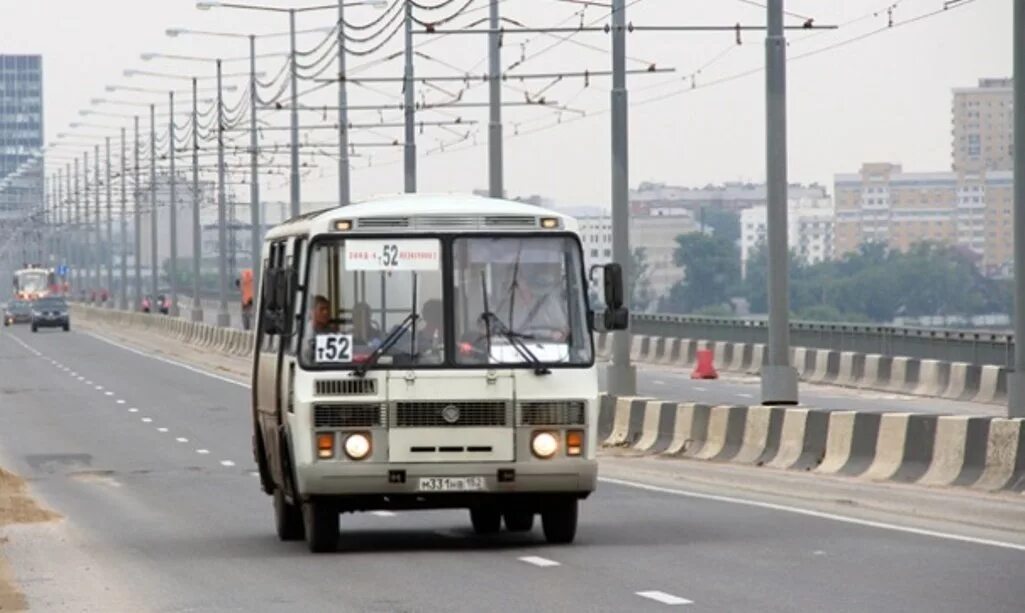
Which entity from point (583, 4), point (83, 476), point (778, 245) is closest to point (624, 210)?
point (583, 4)

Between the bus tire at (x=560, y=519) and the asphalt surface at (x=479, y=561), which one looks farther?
the bus tire at (x=560, y=519)

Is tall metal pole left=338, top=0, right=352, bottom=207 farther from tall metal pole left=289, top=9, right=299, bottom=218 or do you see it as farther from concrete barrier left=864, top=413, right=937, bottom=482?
concrete barrier left=864, top=413, right=937, bottom=482

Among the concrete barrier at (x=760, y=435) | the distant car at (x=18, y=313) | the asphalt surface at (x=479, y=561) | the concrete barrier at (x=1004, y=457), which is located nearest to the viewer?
the asphalt surface at (x=479, y=561)

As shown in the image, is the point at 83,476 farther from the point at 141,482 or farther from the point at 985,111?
the point at 985,111

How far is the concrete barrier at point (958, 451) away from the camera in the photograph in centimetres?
2372

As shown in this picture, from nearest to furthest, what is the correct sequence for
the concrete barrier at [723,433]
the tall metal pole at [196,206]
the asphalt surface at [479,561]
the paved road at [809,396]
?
1. the asphalt surface at [479,561]
2. the concrete barrier at [723,433]
3. the paved road at [809,396]
4. the tall metal pole at [196,206]

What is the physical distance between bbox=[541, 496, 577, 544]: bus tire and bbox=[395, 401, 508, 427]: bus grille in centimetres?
82

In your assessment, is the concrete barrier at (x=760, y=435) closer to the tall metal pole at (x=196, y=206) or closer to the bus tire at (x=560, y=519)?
the bus tire at (x=560, y=519)

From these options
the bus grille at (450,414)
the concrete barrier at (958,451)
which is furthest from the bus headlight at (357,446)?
the concrete barrier at (958,451)

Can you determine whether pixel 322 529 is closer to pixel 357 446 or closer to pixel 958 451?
pixel 357 446

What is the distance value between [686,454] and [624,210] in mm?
9821

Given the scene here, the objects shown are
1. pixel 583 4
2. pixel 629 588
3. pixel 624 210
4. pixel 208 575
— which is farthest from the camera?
pixel 583 4

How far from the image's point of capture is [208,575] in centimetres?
1769

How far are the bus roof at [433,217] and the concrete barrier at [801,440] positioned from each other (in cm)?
854
